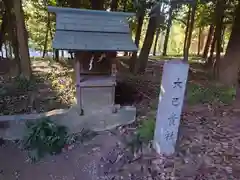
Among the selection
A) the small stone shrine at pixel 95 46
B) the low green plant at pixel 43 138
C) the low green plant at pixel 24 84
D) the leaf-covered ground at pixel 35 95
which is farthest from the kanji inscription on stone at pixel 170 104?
the low green plant at pixel 24 84

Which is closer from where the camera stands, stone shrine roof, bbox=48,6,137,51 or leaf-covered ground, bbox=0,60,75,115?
stone shrine roof, bbox=48,6,137,51

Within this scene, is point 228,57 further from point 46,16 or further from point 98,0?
point 46,16

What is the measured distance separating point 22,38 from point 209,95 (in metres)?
4.75

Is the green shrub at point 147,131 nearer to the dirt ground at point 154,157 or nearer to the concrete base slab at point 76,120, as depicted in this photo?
the dirt ground at point 154,157

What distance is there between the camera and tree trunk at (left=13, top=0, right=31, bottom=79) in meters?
6.32

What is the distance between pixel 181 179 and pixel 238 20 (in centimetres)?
487

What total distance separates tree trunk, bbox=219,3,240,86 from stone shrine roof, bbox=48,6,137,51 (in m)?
3.27

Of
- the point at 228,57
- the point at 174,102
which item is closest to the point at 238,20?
the point at 228,57

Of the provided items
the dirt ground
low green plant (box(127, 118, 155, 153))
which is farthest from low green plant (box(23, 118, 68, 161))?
low green plant (box(127, 118, 155, 153))

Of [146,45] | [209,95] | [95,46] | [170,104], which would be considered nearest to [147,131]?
[170,104]

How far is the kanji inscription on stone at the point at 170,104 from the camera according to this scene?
298cm

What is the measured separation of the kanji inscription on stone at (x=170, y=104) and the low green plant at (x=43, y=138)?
1.67 m

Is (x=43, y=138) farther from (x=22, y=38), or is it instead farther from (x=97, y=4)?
(x=97, y=4)

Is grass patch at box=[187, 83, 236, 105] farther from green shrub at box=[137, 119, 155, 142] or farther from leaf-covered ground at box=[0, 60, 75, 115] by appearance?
leaf-covered ground at box=[0, 60, 75, 115]
